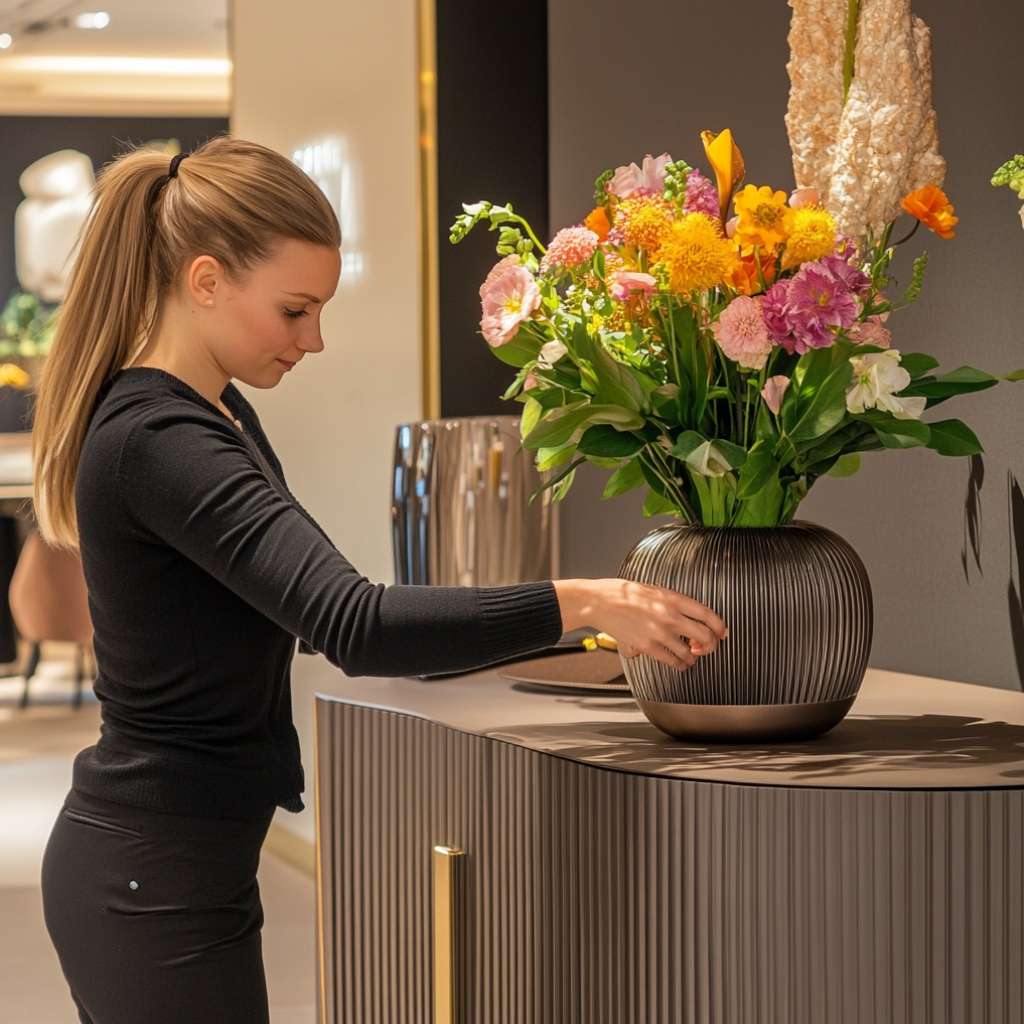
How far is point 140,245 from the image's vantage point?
1.49 m

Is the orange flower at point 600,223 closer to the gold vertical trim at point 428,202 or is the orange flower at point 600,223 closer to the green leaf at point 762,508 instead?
the green leaf at point 762,508

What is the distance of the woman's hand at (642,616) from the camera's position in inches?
54.7

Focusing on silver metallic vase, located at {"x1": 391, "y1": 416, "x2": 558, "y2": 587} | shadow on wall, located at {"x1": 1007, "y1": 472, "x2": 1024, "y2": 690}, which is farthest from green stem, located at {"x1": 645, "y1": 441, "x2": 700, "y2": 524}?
silver metallic vase, located at {"x1": 391, "y1": 416, "x2": 558, "y2": 587}

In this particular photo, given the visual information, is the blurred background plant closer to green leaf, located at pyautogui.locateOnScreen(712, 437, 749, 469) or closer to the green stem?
the green stem

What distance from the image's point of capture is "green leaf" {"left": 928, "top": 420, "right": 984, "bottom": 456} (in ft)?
5.20

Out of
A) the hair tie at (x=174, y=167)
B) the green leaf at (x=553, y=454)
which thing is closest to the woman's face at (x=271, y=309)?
the hair tie at (x=174, y=167)

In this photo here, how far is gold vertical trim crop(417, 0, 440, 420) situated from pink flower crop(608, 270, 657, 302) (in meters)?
1.83

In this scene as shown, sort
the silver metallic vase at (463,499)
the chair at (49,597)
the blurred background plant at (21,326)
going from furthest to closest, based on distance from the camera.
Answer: the blurred background plant at (21,326)
the chair at (49,597)
the silver metallic vase at (463,499)

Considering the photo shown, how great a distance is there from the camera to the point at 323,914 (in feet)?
6.37

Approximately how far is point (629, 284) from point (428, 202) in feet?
6.28

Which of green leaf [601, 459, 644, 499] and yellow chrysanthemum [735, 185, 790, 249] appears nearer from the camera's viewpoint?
yellow chrysanthemum [735, 185, 790, 249]

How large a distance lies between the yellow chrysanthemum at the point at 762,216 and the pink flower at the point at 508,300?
200mm

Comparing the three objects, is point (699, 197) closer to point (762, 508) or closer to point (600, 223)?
point (600, 223)

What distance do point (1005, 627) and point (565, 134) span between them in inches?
55.6
